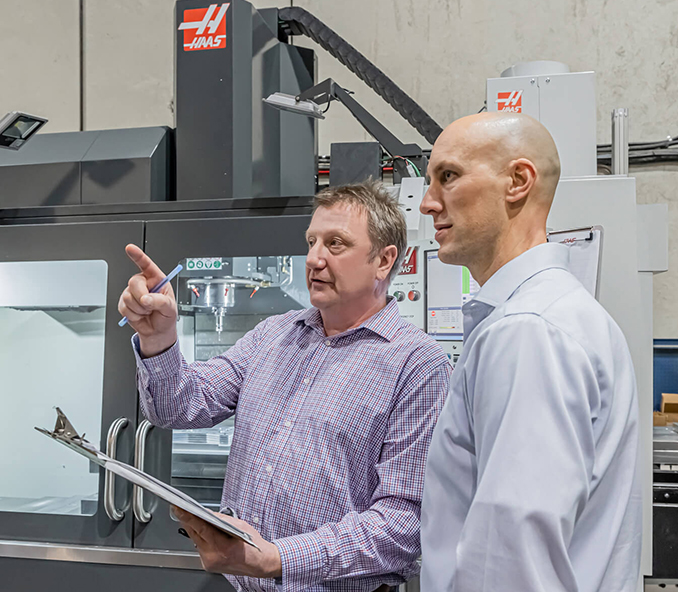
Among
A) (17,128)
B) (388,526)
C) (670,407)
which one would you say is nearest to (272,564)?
(388,526)

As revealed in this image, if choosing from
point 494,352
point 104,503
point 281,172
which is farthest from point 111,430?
point 494,352

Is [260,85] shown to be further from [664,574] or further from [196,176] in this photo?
[664,574]

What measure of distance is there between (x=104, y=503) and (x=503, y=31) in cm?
379

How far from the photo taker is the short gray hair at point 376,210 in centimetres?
153

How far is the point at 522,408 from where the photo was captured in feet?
2.53

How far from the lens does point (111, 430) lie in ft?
6.05

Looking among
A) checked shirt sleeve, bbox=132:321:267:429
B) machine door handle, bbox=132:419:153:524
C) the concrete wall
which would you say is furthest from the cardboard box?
machine door handle, bbox=132:419:153:524

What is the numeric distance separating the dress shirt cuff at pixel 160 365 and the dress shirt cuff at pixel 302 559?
0.46 meters

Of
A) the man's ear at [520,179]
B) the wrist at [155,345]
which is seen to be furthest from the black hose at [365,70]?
the man's ear at [520,179]

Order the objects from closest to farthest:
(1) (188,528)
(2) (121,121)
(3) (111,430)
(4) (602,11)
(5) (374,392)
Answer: (1) (188,528) → (5) (374,392) → (3) (111,430) → (4) (602,11) → (2) (121,121)

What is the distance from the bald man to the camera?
2.47 feet

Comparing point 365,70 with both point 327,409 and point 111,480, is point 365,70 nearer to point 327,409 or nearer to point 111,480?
point 327,409

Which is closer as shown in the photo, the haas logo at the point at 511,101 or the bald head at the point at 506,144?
the bald head at the point at 506,144

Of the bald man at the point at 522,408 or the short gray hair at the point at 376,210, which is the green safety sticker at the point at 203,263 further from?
the bald man at the point at 522,408
